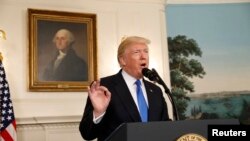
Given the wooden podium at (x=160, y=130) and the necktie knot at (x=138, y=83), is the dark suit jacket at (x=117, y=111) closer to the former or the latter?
the necktie knot at (x=138, y=83)

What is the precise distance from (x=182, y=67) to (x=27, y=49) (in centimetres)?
271

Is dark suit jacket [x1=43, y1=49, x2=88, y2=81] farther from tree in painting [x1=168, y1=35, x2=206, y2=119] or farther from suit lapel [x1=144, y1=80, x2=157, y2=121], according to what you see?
suit lapel [x1=144, y1=80, x2=157, y2=121]

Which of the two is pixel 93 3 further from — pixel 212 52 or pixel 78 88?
pixel 212 52

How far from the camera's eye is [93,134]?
8.45 ft

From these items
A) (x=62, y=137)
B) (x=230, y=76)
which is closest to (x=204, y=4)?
(x=230, y=76)

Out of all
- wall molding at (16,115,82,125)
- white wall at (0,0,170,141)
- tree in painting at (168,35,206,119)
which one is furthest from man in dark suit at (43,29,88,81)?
tree in painting at (168,35,206,119)

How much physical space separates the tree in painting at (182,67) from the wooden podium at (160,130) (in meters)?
5.13

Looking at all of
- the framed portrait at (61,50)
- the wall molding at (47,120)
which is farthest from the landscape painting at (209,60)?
the wall molding at (47,120)

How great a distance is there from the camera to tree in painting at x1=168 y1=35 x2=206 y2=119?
672 cm

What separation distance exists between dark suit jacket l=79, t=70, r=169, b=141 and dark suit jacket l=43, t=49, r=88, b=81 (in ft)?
9.24

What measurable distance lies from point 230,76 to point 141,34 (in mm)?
1875

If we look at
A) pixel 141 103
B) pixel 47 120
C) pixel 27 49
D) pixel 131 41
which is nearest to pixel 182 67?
pixel 47 120

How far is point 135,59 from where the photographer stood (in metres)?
3.06

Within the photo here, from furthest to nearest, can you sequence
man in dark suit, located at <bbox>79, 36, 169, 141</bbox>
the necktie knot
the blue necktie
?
the necktie knot
the blue necktie
man in dark suit, located at <bbox>79, 36, 169, 141</bbox>
